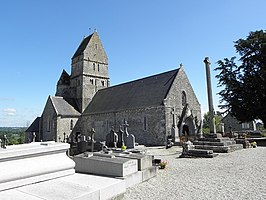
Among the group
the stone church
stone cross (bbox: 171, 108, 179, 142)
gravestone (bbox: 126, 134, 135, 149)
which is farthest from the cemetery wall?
gravestone (bbox: 126, 134, 135, 149)

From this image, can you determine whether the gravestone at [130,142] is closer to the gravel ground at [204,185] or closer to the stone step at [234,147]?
the gravel ground at [204,185]

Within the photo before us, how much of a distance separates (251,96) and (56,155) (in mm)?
21920

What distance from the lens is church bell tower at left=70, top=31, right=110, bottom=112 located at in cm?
3447

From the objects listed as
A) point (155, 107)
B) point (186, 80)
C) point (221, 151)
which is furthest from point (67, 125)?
point (221, 151)

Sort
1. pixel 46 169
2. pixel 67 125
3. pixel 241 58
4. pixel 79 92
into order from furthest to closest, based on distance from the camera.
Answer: pixel 79 92 → pixel 67 125 → pixel 241 58 → pixel 46 169

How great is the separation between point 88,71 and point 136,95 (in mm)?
13405

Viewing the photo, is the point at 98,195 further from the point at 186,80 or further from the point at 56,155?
the point at 186,80

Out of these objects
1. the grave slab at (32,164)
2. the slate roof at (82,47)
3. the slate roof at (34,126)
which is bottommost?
the grave slab at (32,164)

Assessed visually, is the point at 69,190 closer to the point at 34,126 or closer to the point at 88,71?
the point at 88,71

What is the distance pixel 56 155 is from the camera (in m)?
5.15

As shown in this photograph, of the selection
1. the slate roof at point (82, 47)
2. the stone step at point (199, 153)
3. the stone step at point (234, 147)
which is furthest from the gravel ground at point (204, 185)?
the slate roof at point (82, 47)

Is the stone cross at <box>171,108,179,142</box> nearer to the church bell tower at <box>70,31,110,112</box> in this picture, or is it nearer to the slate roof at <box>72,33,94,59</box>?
the church bell tower at <box>70,31,110,112</box>

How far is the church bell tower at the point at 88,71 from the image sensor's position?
3447cm

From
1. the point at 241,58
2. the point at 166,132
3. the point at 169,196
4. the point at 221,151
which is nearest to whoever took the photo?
the point at 169,196
